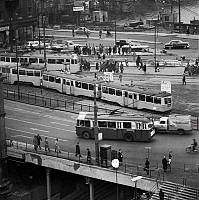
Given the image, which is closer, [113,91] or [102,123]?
[102,123]

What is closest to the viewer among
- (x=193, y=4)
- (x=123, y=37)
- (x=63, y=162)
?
(x=63, y=162)

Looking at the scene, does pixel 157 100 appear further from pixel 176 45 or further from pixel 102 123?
pixel 176 45

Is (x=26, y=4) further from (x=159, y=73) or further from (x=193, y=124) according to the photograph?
(x=193, y=124)

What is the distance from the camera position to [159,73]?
7225 centimetres

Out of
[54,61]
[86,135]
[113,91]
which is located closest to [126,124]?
[86,135]

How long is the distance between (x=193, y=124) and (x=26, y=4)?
62735mm

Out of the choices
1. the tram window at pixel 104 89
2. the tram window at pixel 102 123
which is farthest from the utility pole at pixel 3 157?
the tram window at pixel 104 89

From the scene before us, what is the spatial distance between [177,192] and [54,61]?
1491 inches

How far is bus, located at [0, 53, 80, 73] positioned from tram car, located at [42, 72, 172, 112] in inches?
271

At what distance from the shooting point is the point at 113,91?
58188 mm

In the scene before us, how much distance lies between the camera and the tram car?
54688mm

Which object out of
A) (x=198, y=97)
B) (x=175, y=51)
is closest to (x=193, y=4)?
(x=175, y=51)

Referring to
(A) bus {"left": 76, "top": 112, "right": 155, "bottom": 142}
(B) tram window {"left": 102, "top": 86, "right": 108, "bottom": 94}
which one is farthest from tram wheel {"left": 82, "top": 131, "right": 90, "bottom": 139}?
(B) tram window {"left": 102, "top": 86, "right": 108, "bottom": 94}

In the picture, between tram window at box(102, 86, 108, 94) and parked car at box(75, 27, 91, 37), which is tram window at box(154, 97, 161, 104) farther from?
parked car at box(75, 27, 91, 37)
